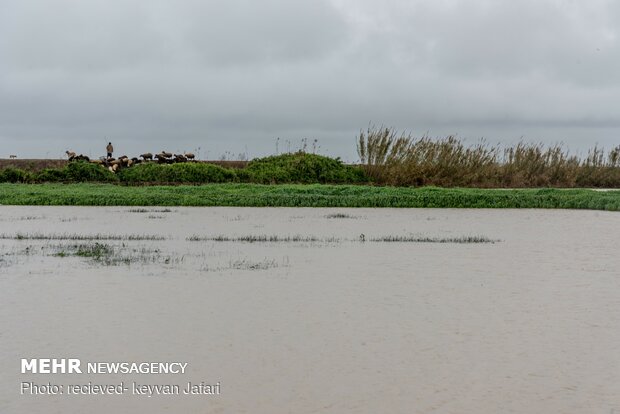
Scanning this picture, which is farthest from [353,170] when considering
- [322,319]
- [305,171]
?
[322,319]

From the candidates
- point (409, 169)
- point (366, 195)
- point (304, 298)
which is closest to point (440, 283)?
point (304, 298)

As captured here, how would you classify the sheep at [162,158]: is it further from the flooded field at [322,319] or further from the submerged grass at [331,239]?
the submerged grass at [331,239]

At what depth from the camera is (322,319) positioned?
7512 mm

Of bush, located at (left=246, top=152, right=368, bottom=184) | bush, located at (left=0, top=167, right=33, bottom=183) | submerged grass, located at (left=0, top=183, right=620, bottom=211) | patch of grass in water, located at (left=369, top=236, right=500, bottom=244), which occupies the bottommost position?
patch of grass in water, located at (left=369, top=236, right=500, bottom=244)

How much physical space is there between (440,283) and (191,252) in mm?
4143

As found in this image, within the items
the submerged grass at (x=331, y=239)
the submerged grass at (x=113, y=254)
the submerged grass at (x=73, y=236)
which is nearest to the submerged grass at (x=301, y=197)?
the submerged grass at (x=73, y=236)

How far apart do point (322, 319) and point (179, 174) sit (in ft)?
73.3

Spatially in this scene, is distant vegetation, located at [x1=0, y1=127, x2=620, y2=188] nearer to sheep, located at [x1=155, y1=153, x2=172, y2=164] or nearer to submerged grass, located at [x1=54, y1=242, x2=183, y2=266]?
sheep, located at [x1=155, y1=153, x2=172, y2=164]

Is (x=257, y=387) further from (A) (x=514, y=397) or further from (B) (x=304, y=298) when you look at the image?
(B) (x=304, y=298)

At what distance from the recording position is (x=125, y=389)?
5.42 m

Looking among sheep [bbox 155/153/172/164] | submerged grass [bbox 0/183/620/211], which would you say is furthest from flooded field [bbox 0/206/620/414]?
sheep [bbox 155/153/172/164]

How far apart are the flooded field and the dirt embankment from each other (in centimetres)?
1840

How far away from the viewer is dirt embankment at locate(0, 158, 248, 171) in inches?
1261

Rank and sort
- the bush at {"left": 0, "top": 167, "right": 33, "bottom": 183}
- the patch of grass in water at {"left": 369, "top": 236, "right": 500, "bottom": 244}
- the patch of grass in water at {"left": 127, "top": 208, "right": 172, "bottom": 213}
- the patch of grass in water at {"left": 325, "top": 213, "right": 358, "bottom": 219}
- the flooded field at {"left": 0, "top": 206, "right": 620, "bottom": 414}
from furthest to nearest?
the bush at {"left": 0, "top": 167, "right": 33, "bottom": 183}, the patch of grass in water at {"left": 127, "top": 208, "right": 172, "bottom": 213}, the patch of grass in water at {"left": 325, "top": 213, "right": 358, "bottom": 219}, the patch of grass in water at {"left": 369, "top": 236, "right": 500, "bottom": 244}, the flooded field at {"left": 0, "top": 206, "right": 620, "bottom": 414}
